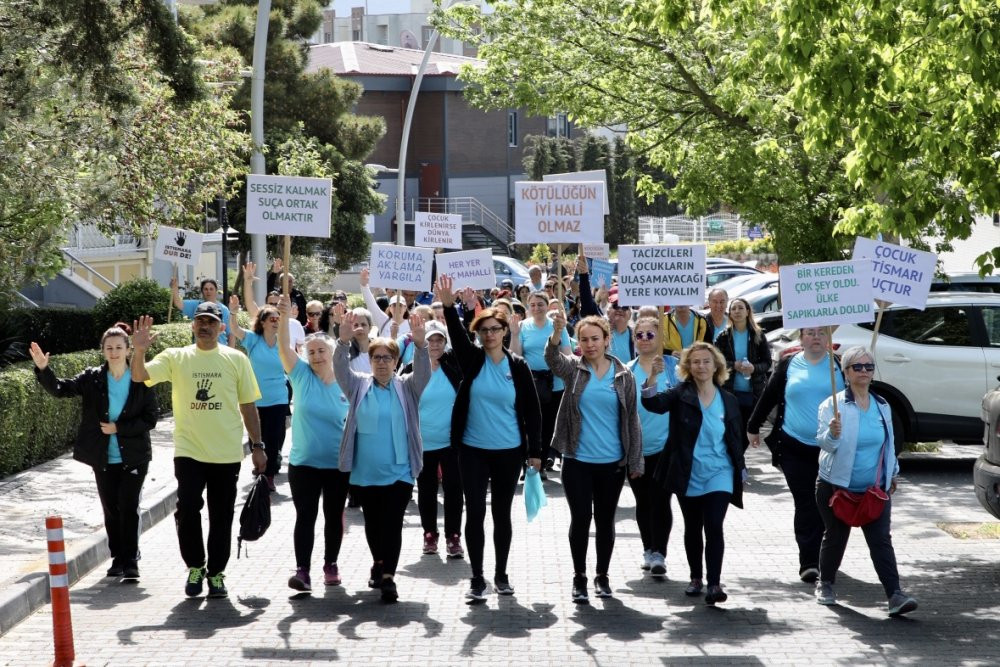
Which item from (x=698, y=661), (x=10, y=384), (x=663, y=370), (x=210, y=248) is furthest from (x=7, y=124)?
(x=210, y=248)

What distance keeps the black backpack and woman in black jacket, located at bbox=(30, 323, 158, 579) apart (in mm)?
840

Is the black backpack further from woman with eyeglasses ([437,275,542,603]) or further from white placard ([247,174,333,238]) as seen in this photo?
white placard ([247,174,333,238])

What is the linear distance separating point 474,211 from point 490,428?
192ft

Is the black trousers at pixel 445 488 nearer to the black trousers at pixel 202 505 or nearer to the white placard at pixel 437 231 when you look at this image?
the black trousers at pixel 202 505

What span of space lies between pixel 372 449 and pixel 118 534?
199 centimetres

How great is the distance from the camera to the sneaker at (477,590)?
28.3ft

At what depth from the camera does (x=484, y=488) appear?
28.7 feet

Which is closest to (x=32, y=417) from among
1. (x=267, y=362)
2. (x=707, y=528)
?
(x=267, y=362)

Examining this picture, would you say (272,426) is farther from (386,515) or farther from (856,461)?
(856,461)

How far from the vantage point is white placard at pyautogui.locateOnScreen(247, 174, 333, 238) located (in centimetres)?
1217

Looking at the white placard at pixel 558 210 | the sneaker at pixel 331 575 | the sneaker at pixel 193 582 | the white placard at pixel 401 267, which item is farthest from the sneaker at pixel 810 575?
the white placard at pixel 401 267

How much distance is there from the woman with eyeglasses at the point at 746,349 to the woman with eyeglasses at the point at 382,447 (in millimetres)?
4393

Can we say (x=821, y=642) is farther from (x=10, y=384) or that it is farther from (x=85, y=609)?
(x=10, y=384)

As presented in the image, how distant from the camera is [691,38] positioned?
1889 cm
